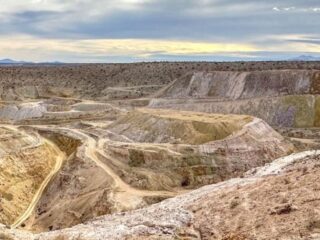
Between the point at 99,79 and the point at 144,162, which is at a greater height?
the point at 99,79

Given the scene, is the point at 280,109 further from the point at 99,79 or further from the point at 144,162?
the point at 99,79

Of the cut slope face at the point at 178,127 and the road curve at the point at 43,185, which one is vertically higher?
the cut slope face at the point at 178,127

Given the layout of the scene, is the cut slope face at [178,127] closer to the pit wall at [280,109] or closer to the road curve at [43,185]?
the road curve at [43,185]

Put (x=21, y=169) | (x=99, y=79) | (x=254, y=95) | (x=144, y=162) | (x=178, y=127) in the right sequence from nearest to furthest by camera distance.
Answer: (x=144, y=162), (x=21, y=169), (x=178, y=127), (x=254, y=95), (x=99, y=79)

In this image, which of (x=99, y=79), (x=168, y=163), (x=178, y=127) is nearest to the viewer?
(x=168, y=163)

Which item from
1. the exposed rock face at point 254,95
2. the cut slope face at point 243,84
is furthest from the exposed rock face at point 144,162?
the cut slope face at point 243,84

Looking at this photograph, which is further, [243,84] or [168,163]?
[243,84]

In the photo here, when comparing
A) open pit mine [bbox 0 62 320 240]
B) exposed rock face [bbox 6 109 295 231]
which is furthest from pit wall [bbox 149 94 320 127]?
exposed rock face [bbox 6 109 295 231]

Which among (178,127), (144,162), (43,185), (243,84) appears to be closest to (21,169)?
(43,185)
